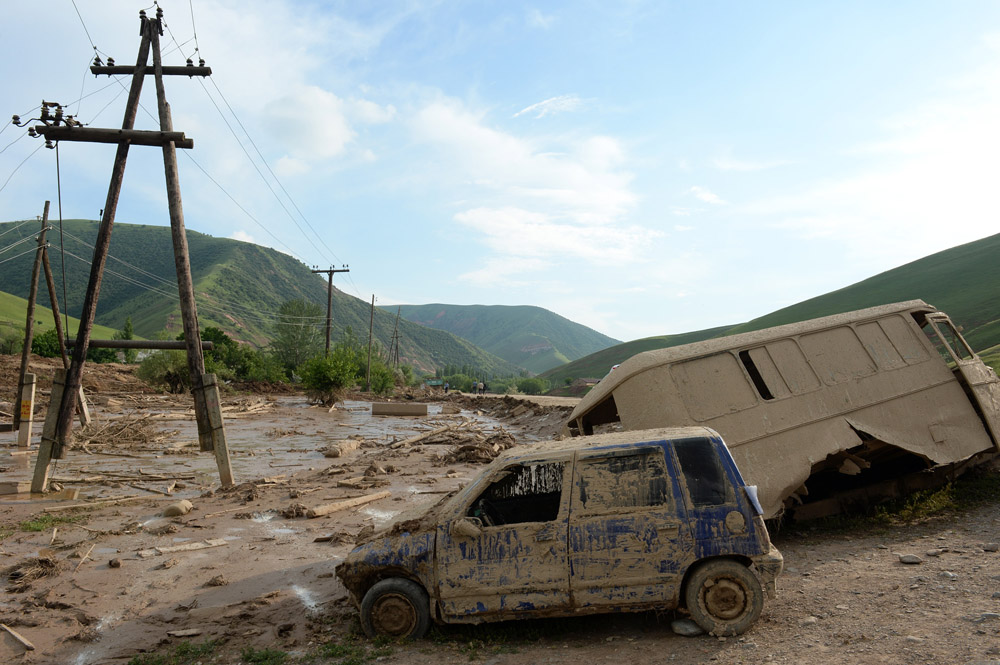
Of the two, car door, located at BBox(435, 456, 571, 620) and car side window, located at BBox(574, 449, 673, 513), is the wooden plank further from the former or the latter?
car side window, located at BBox(574, 449, 673, 513)

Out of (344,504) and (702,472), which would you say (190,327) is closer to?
(344,504)

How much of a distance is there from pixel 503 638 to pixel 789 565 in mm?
3576

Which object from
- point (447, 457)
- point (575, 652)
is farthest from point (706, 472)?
point (447, 457)

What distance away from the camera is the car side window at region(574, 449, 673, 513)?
16.3 ft

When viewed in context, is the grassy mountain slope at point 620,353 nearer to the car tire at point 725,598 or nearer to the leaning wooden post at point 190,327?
the leaning wooden post at point 190,327

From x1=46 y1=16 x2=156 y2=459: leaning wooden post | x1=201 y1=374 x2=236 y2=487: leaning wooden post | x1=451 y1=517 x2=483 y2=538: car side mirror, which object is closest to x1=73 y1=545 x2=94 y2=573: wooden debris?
x1=201 y1=374 x2=236 y2=487: leaning wooden post

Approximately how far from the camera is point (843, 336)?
807 cm

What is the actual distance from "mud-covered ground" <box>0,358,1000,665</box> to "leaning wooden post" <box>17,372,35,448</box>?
591 cm

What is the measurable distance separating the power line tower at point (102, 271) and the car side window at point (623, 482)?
8837 millimetres

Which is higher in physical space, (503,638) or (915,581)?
(915,581)

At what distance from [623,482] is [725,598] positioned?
1261 mm

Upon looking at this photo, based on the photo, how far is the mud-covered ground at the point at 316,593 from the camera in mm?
4625

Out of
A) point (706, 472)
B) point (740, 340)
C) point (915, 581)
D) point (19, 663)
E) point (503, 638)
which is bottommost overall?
point (19, 663)

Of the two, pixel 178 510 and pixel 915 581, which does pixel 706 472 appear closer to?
pixel 915 581
